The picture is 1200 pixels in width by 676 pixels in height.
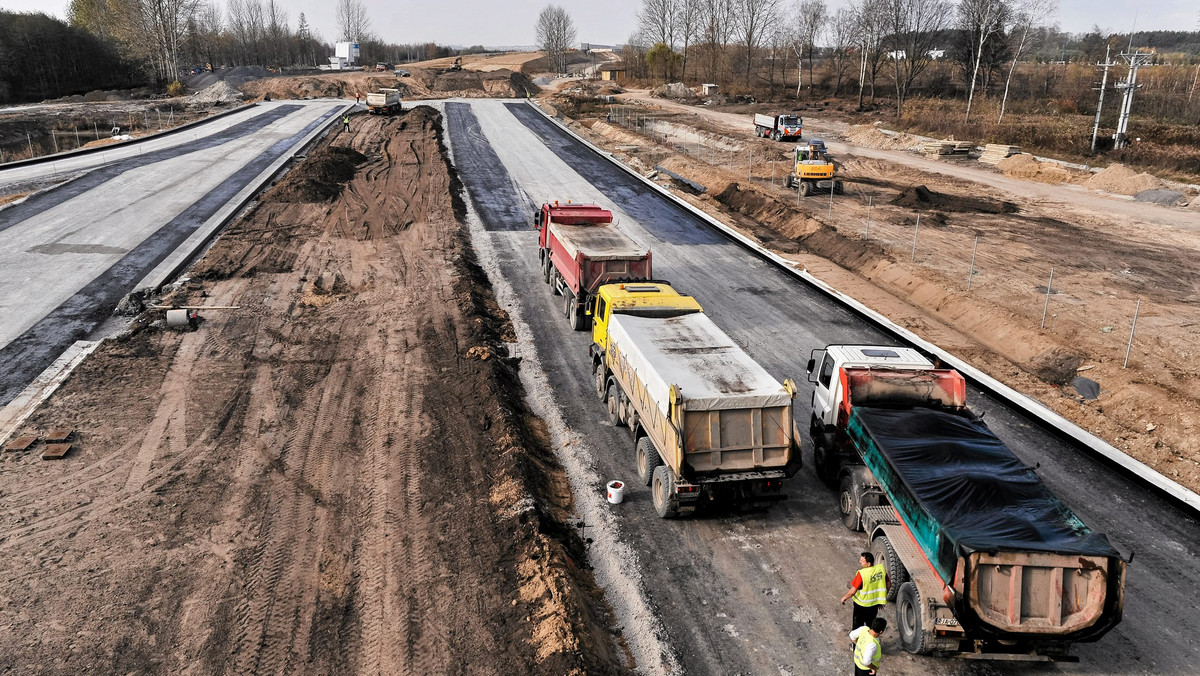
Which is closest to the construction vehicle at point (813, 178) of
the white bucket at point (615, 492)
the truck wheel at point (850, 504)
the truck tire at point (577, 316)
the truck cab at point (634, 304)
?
the truck tire at point (577, 316)

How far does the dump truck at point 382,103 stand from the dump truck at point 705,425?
57641mm

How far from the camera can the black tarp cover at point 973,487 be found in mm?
9568

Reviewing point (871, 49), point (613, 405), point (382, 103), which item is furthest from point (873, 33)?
point (613, 405)

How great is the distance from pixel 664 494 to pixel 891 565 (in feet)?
12.6

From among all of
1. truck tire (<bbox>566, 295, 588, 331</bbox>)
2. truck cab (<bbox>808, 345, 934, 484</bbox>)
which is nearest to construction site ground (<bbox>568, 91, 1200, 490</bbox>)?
truck cab (<bbox>808, 345, 934, 484</bbox>)

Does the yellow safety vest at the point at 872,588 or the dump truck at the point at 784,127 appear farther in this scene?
the dump truck at the point at 784,127

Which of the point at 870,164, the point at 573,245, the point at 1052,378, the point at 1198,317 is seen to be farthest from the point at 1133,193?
the point at 573,245

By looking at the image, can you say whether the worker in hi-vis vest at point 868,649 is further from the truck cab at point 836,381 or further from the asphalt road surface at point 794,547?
the truck cab at point 836,381

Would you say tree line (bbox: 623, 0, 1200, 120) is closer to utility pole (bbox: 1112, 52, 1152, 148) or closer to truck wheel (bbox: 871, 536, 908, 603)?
utility pole (bbox: 1112, 52, 1152, 148)

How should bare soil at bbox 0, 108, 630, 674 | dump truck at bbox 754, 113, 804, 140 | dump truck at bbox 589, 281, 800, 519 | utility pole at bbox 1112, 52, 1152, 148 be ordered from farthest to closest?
dump truck at bbox 754, 113, 804, 140, utility pole at bbox 1112, 52, 1152, 148, dump truck at bbox 589, 281, 800, 519, bare soil at bbox 0, 108, 630, 674

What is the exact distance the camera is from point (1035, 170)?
4619 centimetres

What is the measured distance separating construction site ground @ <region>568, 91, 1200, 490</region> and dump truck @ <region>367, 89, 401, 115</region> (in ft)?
81.9

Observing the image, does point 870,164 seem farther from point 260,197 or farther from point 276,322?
point 276,322

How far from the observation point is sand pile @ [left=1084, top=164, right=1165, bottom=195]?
40.5m
